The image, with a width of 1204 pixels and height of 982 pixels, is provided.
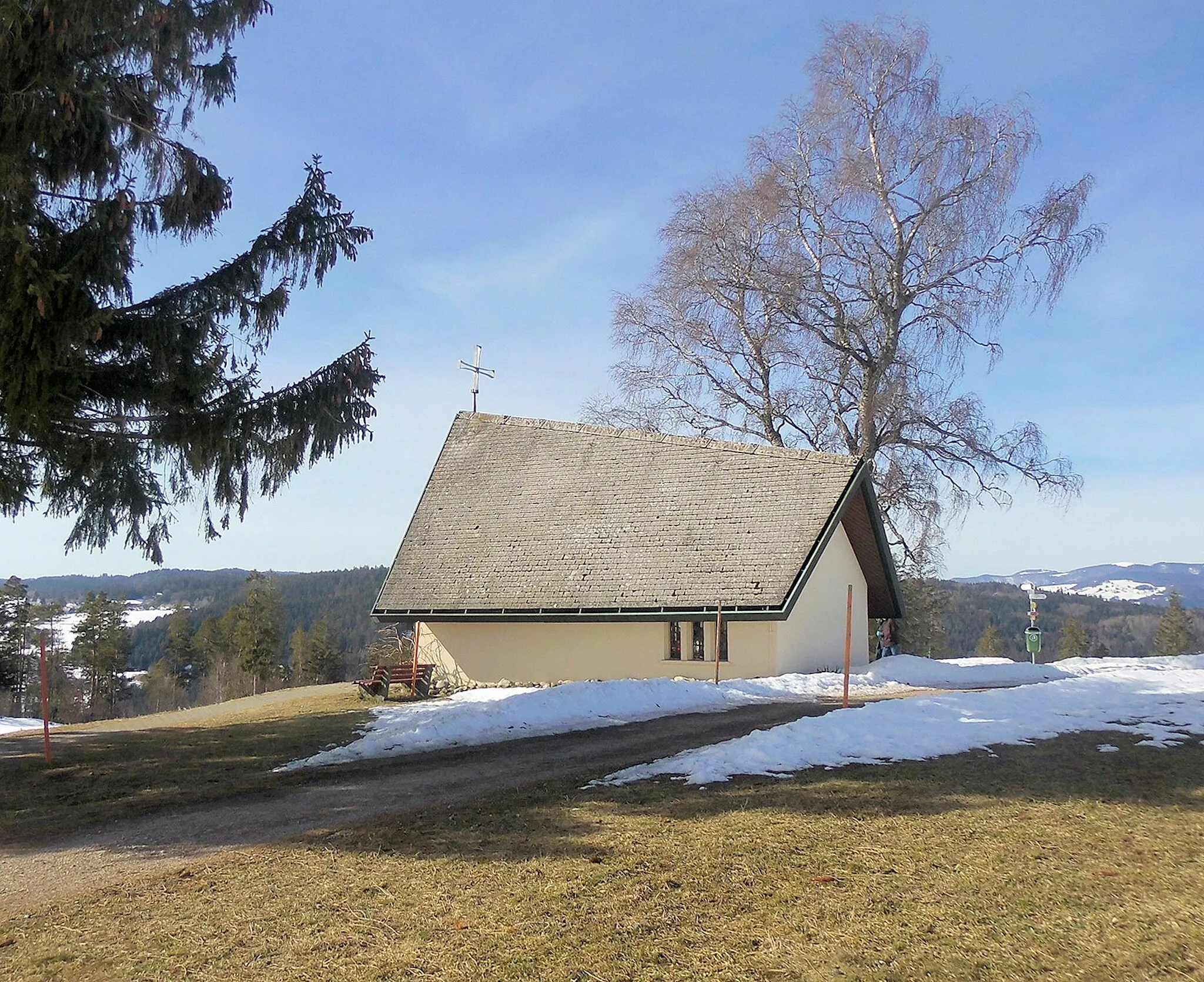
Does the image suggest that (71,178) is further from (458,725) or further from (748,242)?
(748,242)

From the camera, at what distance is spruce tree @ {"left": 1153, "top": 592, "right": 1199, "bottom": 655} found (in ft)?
213

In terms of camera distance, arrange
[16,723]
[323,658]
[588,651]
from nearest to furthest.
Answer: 1. [588,651]
2. [16,723]
3. [323,658]

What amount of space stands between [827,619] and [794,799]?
14531 millimetres

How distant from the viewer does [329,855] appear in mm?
6582

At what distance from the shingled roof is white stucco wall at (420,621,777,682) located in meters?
0.83

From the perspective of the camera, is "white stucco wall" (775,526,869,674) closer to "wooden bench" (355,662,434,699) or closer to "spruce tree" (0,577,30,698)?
"wooden bench" (355,662,434,699)

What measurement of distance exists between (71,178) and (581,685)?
1008 cm

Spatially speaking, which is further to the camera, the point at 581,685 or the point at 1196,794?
the point at 581,685

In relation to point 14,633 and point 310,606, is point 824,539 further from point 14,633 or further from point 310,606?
point 310,606

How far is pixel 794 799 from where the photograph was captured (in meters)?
7.79

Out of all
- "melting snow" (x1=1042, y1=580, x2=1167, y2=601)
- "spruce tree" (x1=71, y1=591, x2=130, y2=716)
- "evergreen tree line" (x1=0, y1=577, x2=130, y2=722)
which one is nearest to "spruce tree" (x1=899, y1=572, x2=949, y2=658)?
"evergreen tree line" (x1=0, y1=577, x2=130, y2=722)

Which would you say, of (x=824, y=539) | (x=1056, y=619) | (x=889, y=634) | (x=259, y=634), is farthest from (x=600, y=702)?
(x=1056, y=619)

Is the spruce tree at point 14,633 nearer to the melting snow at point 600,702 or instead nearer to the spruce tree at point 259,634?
the spruce tree at point 259,634

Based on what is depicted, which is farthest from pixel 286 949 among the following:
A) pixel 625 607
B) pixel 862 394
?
pixel 862 394
